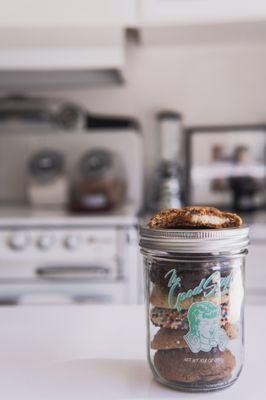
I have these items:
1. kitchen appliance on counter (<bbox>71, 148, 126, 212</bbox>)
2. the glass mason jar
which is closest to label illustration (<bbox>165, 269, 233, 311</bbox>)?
the glass mason jar

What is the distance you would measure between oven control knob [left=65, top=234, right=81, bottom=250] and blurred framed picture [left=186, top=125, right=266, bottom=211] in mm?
649

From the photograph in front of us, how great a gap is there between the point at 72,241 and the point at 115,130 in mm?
688

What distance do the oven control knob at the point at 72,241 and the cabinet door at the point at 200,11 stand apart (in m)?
0.77

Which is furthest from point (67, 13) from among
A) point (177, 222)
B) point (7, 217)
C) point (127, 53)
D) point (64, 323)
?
point (177, 222)

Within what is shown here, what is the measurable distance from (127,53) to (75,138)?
434 mm

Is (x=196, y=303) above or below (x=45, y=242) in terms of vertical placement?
above

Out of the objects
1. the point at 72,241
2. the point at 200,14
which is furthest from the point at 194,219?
the point at 200,14

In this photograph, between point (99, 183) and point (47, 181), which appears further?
point (47, 181)

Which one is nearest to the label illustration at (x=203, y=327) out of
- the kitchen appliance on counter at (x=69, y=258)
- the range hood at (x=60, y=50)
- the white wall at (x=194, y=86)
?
the kitchen appliance on counter at (x=69, y=258)

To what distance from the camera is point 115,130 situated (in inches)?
81.0

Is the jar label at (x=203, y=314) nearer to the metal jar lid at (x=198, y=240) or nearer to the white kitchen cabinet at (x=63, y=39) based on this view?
the metal jar lid at (x=198, y=240)

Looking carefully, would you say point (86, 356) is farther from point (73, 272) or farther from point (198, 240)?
point (73, 272)

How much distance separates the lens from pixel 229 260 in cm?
44

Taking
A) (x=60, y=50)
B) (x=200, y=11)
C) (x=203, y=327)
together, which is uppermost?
(x=200, y=11)
